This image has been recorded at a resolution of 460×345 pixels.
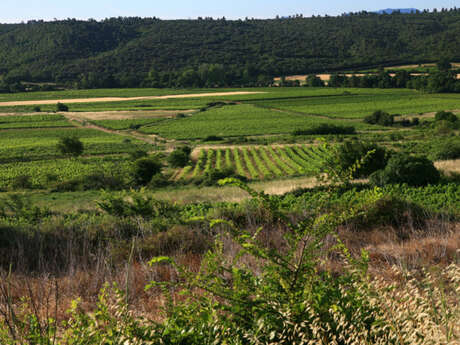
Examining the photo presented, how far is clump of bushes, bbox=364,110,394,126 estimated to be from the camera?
84.0 metres

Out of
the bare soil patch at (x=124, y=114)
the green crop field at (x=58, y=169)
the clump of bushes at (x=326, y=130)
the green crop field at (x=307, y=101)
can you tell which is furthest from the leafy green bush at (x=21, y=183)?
the green crop field at (x=307, y=101)

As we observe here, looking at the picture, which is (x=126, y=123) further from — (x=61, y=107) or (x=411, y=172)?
(x=411, y=172)

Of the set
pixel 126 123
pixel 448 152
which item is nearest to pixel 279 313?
pixel 448 152

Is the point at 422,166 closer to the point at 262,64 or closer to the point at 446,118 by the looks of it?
the point at 446,118

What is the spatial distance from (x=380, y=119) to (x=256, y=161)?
41991mm

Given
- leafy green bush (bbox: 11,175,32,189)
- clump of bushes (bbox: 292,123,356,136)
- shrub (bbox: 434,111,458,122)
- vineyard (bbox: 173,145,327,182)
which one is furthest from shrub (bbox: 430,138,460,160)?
leafy green bush (bbox: 11,175,32,189)

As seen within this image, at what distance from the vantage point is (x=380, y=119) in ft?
281

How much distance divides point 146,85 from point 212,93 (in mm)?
33663

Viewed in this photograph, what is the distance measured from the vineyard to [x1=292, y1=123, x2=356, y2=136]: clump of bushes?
14917 mm

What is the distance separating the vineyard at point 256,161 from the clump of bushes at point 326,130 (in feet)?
48.9

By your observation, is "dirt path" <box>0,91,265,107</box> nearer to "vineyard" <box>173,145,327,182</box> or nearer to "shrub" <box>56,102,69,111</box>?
"shrub" <box>56,102,69,111</box>

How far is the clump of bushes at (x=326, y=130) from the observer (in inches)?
3072

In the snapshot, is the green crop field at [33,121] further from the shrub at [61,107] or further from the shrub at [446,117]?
the shrub at [446,117]

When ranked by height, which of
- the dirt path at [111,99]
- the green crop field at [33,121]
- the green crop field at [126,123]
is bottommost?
the green crop field at [126,123]
